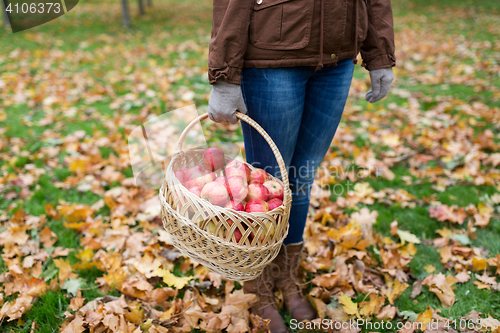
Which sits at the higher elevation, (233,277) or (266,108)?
(266,108)

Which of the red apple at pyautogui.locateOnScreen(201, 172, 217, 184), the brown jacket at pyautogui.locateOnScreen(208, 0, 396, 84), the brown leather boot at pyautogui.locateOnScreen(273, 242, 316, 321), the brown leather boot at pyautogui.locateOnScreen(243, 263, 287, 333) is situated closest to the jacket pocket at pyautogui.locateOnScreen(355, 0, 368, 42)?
the brown jacket at pyautogui.locateOnScreen(208, 0, 396, 84)

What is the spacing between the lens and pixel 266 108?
1.34 m

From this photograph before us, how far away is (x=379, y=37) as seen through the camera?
1446 millimetres

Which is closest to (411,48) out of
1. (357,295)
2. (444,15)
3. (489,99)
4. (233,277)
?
(489,99)

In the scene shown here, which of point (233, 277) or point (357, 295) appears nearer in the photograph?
point (233, 277)

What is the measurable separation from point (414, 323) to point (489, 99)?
3736 mm

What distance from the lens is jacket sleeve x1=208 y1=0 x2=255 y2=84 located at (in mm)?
1156

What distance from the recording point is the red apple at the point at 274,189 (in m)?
1.39

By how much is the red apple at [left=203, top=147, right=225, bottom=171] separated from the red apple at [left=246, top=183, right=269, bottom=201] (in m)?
0.22

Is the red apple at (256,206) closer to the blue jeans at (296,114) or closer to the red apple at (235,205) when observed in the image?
the red apple at (235,205)

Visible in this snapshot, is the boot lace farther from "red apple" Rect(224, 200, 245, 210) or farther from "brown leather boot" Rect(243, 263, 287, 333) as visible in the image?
"red apple" Rect(224, 200, 245, 210)

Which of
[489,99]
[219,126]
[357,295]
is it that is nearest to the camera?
[357,295]

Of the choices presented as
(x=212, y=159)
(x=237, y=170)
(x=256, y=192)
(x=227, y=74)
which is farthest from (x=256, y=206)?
(x=227, y=74)

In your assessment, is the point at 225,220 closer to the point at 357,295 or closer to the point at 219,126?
the point at 357,295
